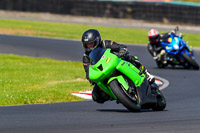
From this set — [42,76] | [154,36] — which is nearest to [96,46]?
[42,76]

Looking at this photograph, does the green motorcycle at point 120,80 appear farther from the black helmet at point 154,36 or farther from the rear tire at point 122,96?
the black helmet at point 154,36

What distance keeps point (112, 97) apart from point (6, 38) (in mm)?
18387

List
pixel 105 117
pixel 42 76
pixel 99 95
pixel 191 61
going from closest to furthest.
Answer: pixel 105 117
pixel 99 95
pixel 42 76
pixel 191 61

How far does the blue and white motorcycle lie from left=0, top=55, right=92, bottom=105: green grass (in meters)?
3.44

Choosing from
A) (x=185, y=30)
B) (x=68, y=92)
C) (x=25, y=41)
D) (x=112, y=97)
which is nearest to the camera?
(x=112, y=97)

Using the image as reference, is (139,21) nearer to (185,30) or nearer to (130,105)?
(185,30)

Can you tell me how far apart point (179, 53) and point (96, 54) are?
10325 mm

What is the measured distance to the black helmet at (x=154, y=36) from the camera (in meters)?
18.6

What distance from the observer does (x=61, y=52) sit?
918 inches

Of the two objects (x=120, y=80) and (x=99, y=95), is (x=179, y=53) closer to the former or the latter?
(x=99, y=95)

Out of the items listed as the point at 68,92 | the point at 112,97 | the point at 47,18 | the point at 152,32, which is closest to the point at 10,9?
the point at 47,18

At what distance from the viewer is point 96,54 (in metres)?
8.62

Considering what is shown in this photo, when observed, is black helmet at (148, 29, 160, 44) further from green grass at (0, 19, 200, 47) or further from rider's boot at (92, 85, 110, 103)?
rider's boot at (92, 85, 110, 103)

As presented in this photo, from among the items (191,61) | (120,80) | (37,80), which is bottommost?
(37,80)
